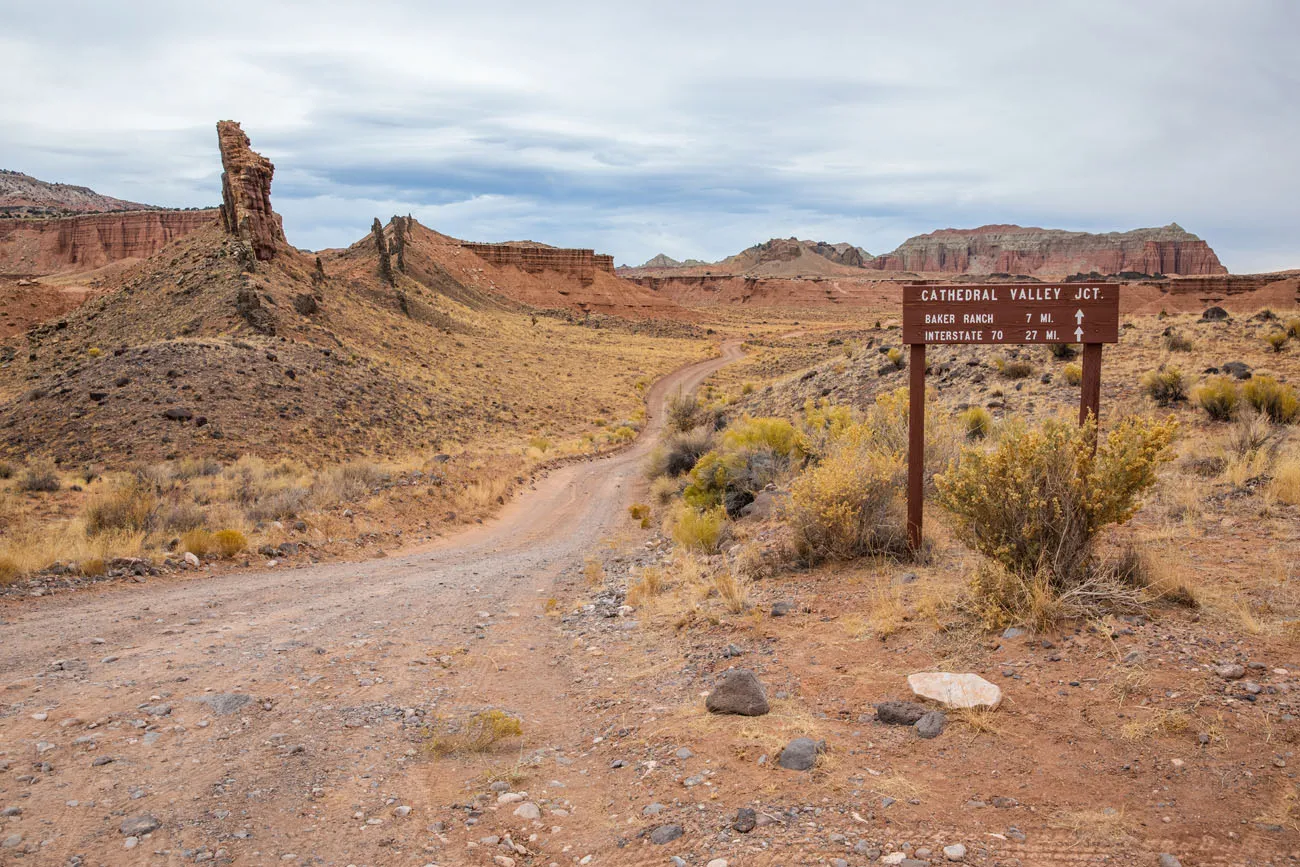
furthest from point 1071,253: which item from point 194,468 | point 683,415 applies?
point 194,468

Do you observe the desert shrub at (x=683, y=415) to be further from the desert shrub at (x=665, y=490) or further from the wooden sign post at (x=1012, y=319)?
the wooden sign post at (x=1012, y=319)

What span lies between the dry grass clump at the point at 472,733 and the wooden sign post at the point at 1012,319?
4978 millimetres

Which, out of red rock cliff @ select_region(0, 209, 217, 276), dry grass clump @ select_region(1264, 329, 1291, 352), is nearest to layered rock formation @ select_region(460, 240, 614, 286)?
red rock cliff @ select_region(0, 209, 217, 276)

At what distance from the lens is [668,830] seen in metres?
4.32

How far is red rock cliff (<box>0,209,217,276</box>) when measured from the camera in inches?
3711

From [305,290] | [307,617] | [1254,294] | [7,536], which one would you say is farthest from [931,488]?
[1254,294]

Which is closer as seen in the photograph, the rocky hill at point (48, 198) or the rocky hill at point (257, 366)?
the rocky hill at point (257, 366)

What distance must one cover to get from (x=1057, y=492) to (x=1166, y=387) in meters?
11.1

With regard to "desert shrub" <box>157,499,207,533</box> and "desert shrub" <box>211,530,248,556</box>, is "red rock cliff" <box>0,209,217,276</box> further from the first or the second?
"desert shrub" <box>211,530,248,556</box>

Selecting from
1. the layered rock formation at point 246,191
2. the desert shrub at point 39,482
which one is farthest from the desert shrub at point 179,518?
the layered rock formation at point 246,191

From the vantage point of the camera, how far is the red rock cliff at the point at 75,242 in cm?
9425

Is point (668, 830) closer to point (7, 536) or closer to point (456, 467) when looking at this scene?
point (7, 536)

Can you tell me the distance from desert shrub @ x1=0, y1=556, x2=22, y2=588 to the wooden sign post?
1122cm

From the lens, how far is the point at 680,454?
1995 centimetres
